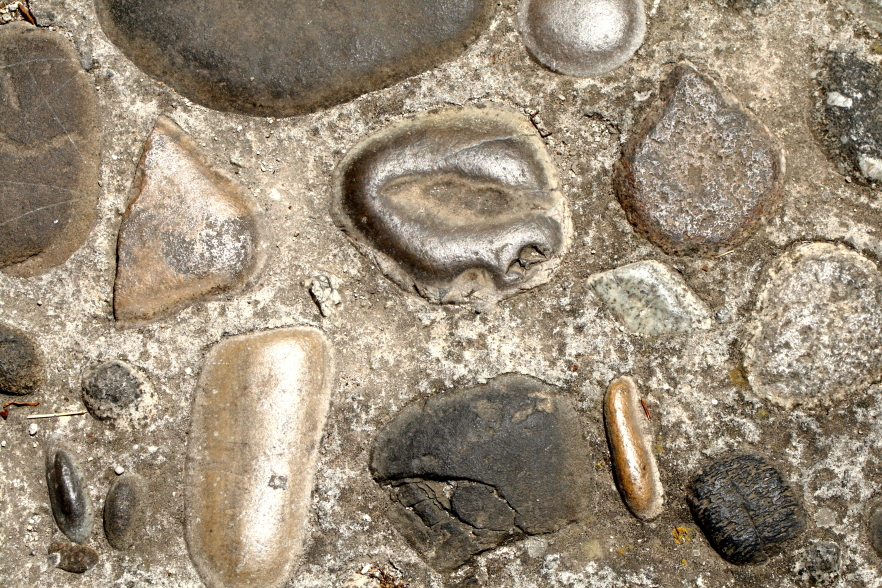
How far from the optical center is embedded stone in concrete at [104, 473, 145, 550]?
1.76 m

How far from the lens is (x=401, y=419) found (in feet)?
5.87

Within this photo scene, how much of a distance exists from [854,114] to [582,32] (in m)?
0.72

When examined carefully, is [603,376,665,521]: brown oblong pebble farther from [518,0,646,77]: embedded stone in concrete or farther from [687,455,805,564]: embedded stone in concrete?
[518,0,646,77]: embedded stone in concrete

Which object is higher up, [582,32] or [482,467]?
[582,32]

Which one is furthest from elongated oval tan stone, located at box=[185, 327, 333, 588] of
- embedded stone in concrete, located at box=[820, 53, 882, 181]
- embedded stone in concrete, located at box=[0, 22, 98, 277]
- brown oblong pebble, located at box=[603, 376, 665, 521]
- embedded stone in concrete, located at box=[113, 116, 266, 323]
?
embedded stone in concrete, located at box=[820, 53, 882, 181]

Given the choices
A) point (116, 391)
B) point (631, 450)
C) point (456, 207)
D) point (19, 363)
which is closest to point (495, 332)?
point (456, 207)

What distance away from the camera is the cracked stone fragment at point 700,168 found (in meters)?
1.77

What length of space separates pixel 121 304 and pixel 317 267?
0.49 meters

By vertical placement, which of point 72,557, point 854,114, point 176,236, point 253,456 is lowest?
point 72,557

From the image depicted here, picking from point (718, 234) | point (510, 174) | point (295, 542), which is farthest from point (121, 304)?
point (718, 234)

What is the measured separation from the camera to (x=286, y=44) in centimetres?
175

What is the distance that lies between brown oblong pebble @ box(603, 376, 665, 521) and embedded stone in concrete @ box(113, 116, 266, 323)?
38.7 inches

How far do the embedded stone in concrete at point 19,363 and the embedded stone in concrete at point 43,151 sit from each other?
0.54ft

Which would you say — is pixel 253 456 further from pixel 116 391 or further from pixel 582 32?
pixel 582 32
